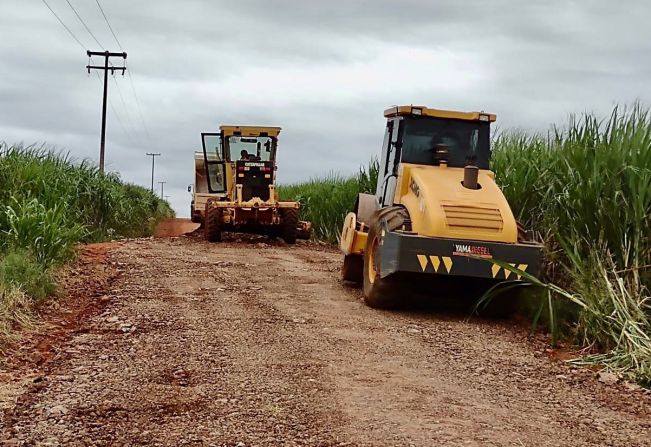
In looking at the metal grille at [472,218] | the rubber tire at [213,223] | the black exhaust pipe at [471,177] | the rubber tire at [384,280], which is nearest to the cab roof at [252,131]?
the rubber tire at [213,223]

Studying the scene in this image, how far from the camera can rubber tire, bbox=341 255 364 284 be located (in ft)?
33.3

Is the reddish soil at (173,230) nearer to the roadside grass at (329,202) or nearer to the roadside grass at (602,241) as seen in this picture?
the roadside grass at (329,202)

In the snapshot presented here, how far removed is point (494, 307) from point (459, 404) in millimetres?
3515

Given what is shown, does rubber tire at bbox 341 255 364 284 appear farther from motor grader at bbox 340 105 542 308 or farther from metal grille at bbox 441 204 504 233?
metal grille at bbox 441 204 504 233

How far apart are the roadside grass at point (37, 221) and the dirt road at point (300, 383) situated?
665 millimetres

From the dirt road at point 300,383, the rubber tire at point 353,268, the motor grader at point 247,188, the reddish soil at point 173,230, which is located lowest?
the reddish soil at point 173,230

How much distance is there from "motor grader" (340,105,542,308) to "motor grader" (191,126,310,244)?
20.8ft

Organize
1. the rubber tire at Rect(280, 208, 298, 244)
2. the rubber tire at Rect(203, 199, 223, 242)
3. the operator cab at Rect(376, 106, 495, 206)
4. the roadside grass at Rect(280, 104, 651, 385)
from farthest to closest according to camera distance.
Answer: the rubber tire at Rect(280, 208, 298, 244) < the rubber tire at Rect(203, 199, 223, 242) < the operator cab at Rect(376, 106, 495, 206) < the roadside grass at Rect(280, 104, 651, 385)

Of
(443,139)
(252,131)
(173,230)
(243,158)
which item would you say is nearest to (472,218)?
(443,139)

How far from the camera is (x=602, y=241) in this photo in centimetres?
708

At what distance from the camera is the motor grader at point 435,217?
7.70 metres

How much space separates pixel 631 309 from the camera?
21.5ft

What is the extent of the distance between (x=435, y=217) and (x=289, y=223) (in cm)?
899

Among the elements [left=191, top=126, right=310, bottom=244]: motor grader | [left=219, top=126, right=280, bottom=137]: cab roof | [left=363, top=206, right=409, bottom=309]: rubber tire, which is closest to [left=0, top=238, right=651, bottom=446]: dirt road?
[left=363, top=206, right=409, bottom=309]: rubber tire
